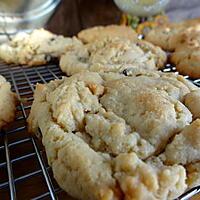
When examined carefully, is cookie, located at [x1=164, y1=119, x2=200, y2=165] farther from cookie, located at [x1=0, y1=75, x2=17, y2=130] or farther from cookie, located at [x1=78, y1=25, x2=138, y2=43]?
cookie, located at [x1=78, y1=25, x2=138, y2=43]

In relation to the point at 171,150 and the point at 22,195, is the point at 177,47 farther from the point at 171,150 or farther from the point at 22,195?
the point at 22,195

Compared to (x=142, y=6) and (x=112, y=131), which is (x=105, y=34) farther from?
(x=112, y=131)

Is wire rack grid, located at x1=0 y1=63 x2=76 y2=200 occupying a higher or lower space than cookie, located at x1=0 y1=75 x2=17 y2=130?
lower

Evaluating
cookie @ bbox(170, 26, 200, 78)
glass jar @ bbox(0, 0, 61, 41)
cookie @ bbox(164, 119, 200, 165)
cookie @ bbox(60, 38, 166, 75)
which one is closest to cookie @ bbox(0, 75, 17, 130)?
cookie @ bbox(60, 38, 166, 75)

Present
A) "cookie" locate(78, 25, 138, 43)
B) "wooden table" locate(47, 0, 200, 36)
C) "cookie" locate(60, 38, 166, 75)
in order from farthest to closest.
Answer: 1. "wooden table" locate(47, 0, 200, 36)
2. "cookie" locate(78, 25, 138, 43)
3. "cookie" locate(60, 38, 166, 75)

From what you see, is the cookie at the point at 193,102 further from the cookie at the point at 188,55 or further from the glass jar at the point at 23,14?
the glass jar at the point at 23,14
